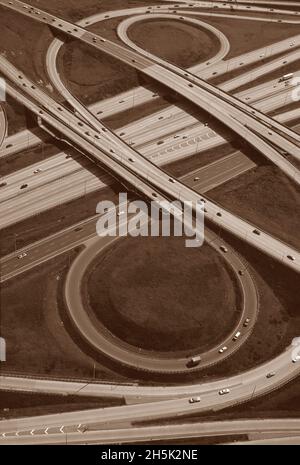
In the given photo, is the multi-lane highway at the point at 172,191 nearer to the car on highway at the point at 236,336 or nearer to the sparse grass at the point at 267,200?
the sparse grass at the point at 267,200

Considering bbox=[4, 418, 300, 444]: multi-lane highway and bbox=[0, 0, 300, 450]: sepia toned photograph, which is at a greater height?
bbox=[0, 0, 300, 450]: sepia toned photograph

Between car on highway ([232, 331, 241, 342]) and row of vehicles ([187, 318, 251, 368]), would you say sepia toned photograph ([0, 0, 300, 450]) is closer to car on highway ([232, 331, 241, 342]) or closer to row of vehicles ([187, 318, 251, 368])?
row of vehicles ([187, 318, 251, 368])

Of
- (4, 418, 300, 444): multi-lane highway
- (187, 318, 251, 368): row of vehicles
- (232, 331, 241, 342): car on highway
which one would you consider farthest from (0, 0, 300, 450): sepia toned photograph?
(232, 331, 241, 342): car on highway

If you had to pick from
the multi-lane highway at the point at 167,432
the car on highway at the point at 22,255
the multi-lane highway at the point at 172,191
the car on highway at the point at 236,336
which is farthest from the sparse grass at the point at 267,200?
the car on highway at the point at 22,255

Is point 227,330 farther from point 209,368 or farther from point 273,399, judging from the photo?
point 273,399

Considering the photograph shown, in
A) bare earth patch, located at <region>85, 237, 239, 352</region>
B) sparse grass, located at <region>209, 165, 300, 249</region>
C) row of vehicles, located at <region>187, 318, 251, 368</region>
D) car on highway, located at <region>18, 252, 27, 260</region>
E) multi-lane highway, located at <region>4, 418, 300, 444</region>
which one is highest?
sparse grass, located at <region>209, 165, 300, 249</region>

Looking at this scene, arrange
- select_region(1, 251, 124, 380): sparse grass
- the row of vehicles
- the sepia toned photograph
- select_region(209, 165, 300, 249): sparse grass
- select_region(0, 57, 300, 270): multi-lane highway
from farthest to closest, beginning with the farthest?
select_region(209, 165, 300, 249): sparse grass, select_region(0, 57, 300, 270): multi-lane highway, the row of vehicles, select_region(1, 251, 124, 380): sparse grass, the sepia toned photograph

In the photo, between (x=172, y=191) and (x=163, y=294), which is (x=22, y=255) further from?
(x=172, y=191)

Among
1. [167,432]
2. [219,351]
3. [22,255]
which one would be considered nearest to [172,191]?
[22,255]

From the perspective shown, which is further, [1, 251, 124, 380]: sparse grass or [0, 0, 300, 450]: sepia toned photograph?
[1, 251, 124, 380]: sparse grass
